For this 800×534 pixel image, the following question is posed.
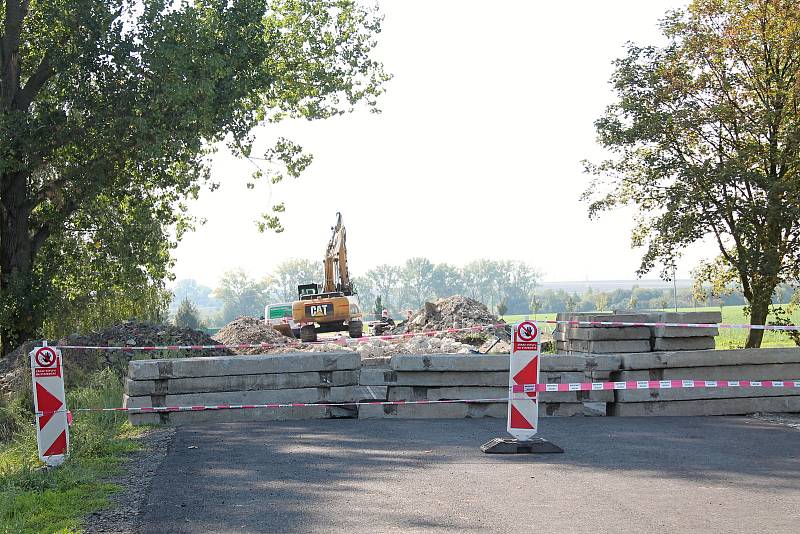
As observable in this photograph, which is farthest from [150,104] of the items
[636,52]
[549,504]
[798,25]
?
[549,504]

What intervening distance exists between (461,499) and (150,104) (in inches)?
736

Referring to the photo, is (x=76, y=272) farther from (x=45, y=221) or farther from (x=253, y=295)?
(x=253, y=295)

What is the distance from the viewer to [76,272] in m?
29.6

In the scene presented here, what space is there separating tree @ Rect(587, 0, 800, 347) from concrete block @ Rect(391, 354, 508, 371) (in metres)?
14.7

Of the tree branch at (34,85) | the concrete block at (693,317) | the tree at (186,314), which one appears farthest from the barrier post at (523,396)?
the tree at (186,314)

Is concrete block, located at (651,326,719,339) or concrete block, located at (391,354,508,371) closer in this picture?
concrete block, located at (391,354,508,371)

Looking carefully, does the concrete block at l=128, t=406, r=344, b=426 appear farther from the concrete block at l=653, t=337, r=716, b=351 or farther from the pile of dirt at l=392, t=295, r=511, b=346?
the pile of dirt at l=392, t=295, r=511, b=346

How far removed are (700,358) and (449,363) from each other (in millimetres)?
3895

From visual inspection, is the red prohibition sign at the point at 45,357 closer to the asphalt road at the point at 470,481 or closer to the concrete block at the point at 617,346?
the asphalt road at the point at 470,481

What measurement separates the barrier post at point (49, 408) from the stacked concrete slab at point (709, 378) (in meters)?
7.76

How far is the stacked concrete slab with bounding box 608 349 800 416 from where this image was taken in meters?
13.4

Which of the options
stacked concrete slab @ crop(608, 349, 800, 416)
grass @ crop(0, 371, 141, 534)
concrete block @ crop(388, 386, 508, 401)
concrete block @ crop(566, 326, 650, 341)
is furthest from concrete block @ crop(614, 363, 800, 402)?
grass @ crop(0, 371, 141, 534)

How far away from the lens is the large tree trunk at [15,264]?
2569cm

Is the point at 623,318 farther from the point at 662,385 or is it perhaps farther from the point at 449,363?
the point at 449,363
